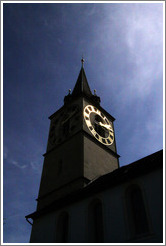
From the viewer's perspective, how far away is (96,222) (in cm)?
985

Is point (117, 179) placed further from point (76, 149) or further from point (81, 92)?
point (81, 92)

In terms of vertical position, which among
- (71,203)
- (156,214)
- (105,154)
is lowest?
(156,214)

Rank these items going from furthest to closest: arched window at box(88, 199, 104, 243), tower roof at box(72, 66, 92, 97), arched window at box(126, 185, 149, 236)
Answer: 1. tower roof at box(72, 66, 92, 97)
2. arched window at box(88, 199, 104, 243)
3. arched window at box(126, 185, 149, 236)

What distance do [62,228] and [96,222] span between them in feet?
7.21

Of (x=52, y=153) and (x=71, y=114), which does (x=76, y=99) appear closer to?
(x=71, y=114)

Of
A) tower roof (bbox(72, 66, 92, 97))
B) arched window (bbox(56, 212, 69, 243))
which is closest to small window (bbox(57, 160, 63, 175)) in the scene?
arched window (bbox(56, 212, 69, 243))

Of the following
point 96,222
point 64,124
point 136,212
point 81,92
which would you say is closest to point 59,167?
point 64,124

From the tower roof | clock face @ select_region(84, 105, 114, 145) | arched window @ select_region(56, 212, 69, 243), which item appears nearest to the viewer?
arched window @ select_region(56, 212, 69, 243)

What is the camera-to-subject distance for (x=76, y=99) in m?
20.6

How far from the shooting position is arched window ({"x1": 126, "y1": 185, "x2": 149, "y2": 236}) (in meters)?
8.12

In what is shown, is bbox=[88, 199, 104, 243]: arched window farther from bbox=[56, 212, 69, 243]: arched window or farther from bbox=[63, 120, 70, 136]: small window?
bbox=[63, 120, 70, 136]: small window

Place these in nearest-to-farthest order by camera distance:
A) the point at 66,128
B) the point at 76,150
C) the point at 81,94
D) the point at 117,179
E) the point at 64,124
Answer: the point at 117,179
the point at 76,150
the point at 66,128
the point at 64,124
the point at 81,94

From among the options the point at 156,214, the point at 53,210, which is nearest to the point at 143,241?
the point at 156,214

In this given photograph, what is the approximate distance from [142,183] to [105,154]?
27.7ft
